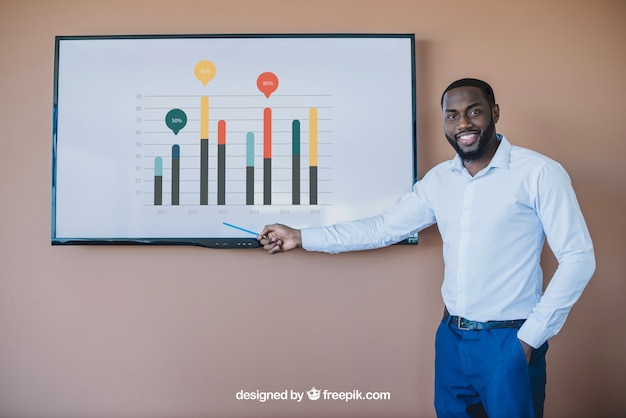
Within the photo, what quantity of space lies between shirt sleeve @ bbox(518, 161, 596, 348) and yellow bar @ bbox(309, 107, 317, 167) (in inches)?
35.5

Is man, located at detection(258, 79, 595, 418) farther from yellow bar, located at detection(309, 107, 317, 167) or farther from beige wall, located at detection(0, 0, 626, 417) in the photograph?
yellow bar, located at detection(309, 107, 317, 167)

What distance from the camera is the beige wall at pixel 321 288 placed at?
83.4 inches

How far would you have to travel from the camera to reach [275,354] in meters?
2.13

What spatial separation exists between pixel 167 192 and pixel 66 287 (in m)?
0.62

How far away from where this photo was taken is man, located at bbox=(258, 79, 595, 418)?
59.4 inches

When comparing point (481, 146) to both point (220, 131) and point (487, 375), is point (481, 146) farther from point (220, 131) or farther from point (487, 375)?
point (220, 131)

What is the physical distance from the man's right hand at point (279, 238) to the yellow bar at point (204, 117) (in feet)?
1.61

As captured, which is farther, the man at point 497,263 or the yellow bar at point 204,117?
the yellow bar at point 204,117

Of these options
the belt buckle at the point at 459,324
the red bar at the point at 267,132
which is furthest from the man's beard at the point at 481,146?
the red bar at the point at 267,132

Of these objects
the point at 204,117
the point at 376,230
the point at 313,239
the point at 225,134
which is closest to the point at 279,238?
the point at 313,239

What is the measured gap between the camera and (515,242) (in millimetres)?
1595

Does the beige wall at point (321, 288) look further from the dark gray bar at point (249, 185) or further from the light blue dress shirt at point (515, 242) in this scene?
the light blue dress shirt at point (515, 242)

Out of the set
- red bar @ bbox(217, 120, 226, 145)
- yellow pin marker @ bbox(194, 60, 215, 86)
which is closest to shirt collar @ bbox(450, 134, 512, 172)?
red bar @ bbox(217, 120, 226, 145)

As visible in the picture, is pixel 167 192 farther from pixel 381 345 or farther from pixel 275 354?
pixel 381 345
